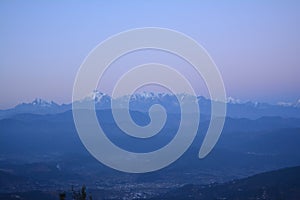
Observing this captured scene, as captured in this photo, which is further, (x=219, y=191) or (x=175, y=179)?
(x=175, y=179)

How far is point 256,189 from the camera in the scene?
90.4m

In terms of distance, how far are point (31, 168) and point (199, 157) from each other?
72227mm

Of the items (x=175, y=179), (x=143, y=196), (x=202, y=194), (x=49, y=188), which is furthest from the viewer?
(x=175, y=179)

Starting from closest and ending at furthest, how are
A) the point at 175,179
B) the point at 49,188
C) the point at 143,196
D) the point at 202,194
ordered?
the point at 202,194, the point at 143,196, the point at 49,188, the point at 175,179

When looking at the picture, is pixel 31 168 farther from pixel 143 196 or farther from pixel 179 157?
pixel 179 157

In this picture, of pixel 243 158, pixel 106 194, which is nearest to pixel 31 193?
pixel 106 194

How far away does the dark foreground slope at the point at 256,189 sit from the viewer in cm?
8526

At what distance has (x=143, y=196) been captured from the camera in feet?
358

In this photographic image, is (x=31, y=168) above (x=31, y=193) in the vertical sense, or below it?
above

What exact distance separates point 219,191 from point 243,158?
94841 mm

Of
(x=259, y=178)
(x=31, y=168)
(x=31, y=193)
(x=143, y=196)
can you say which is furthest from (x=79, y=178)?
(x=259, y=178)

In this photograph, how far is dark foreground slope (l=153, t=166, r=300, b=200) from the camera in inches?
3357

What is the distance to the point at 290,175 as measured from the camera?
95.1m

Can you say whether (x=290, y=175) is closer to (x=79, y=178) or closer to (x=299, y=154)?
(x=79, y=178)
